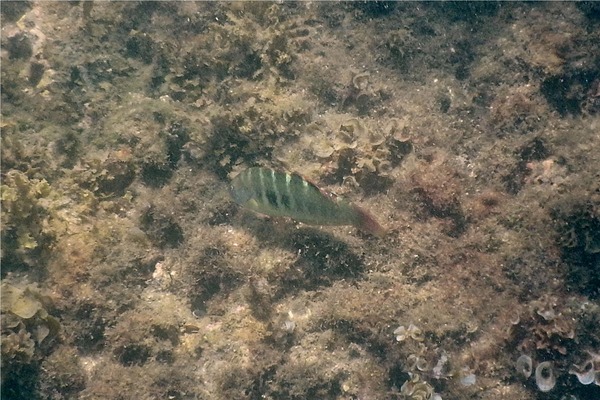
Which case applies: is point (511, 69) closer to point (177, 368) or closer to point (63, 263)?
point (177, 368)

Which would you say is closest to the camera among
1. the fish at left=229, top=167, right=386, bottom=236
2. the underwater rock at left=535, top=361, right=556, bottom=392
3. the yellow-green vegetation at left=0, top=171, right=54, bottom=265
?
the underwater rock at left=535, top=361, right=556, bottom=392

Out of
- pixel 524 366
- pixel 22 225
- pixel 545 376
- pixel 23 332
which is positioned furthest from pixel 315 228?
→ pixel 22 225

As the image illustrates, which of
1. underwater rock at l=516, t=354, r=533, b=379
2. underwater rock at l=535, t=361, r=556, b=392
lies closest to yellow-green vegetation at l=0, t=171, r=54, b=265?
underwater rock at l=516, t=354, r=533, b=379

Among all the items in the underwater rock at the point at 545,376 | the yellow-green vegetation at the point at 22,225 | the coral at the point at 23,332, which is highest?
the yellow-green vegetation at the point at 22,225

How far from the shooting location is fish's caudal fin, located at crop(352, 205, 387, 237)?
419 cm

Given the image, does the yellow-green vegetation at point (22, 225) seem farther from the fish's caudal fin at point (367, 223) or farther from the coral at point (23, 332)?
the fish's caudal fin at point (367, 223)

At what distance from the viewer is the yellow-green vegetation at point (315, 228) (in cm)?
415

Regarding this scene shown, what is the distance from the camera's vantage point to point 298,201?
164 inches

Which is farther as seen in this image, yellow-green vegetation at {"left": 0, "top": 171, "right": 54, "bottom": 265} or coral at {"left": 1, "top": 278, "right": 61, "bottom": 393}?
yellow-green vegetation at {"left": 0, "top": 171, "right": 54, "bottom": 265}

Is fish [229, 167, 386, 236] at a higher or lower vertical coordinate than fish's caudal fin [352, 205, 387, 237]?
higher

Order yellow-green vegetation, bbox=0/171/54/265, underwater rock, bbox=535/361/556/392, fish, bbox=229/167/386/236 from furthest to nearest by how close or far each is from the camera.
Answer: yellow-green vegetation, bbox=0/171/54/265, fish, bbox=229/167/386/236, underwater rock, bbox=535/361/556/392

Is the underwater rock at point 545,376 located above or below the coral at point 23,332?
below

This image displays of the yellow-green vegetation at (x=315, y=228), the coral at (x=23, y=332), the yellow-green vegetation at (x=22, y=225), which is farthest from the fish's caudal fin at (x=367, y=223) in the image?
the yellow-green vegetation at (x=22, y=225)

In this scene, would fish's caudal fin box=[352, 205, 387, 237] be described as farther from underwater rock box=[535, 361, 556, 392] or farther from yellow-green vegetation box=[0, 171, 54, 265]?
yellow-green vegetation box=[0, 171, 54, 265]
